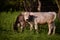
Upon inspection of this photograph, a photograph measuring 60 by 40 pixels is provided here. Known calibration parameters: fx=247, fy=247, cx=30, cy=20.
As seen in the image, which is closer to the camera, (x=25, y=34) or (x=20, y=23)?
(x=25, y=34)

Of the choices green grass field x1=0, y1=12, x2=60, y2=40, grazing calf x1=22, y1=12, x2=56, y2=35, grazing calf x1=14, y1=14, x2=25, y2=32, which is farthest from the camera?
grazing calf x1=14, y1=14, x2=25, y2=32

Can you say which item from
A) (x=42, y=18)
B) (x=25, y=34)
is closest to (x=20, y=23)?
(x=42, y=18)

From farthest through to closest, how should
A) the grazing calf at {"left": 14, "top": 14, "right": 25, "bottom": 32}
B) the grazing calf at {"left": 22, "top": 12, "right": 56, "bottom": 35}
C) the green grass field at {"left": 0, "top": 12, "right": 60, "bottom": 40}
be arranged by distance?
the grazing calf at {"left": 14, "top": 14, "right": 25, "bottom": 32} < the grazing calf at {"left": 22, "top": 12, "right": 56, "bottom": 35} < the green grass field at {"left": 0, "top": 12, "right": 60, "bottom": 40}

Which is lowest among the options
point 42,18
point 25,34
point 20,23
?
point 25,34

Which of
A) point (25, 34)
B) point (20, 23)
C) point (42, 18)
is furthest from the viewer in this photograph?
point (20, 23)

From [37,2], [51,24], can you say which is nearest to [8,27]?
[51,24]

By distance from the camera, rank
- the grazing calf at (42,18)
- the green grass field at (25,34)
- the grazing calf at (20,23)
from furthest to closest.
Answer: the grazing calf at (20,23) → the grazing calf at (42,18) → the green grass field at (25,34)

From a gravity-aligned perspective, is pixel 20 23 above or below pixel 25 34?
above

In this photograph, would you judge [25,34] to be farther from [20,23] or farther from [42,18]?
[20,23]

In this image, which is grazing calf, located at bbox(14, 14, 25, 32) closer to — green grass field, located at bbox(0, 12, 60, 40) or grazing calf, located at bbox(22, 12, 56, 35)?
green grass field, located at bbox(0, 12, 60, 40)

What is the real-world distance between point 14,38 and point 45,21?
1.55 m

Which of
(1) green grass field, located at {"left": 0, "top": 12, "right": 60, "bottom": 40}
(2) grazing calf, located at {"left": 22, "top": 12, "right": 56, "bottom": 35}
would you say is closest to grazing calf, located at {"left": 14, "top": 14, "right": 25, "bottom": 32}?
(1) green grass field, located at {"left": 0, "top": 12, "right": 60, "bottom": 40}

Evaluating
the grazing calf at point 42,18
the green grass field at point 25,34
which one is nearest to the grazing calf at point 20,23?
the green grass field at point 25,34

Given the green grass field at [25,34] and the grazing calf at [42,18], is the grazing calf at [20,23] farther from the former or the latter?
the grazing calf at [42,18]
